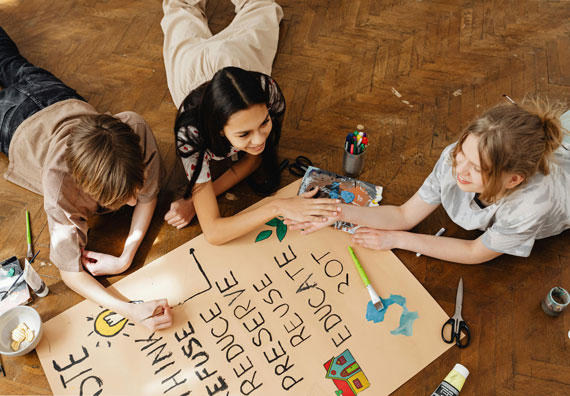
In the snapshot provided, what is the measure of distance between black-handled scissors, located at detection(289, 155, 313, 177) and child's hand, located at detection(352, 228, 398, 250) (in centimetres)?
36

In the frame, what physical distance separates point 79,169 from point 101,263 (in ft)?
1.14

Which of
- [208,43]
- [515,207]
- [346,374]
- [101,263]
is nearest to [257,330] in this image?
[346,374]

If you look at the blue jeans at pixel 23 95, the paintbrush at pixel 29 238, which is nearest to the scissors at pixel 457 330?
the paintbrush at pixel 29 238

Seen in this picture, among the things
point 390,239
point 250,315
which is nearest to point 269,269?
point 250,315

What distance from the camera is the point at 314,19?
215 centimetres

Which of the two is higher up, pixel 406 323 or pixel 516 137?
pixel 516 137

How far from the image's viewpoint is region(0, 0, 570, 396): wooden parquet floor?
126 cm

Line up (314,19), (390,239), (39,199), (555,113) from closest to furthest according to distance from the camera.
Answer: (555,113) → (390,239) → (39,199) → (314,19)

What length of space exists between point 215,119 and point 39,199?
2.75 ft

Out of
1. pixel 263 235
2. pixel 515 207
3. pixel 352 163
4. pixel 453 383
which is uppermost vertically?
pixel 515 207

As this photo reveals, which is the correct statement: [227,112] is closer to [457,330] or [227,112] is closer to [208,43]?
[208,43]

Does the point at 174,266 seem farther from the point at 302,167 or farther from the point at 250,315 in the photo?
the point at 302,167

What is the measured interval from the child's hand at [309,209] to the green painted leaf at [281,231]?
0.16 feet

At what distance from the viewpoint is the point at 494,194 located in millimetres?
1116
